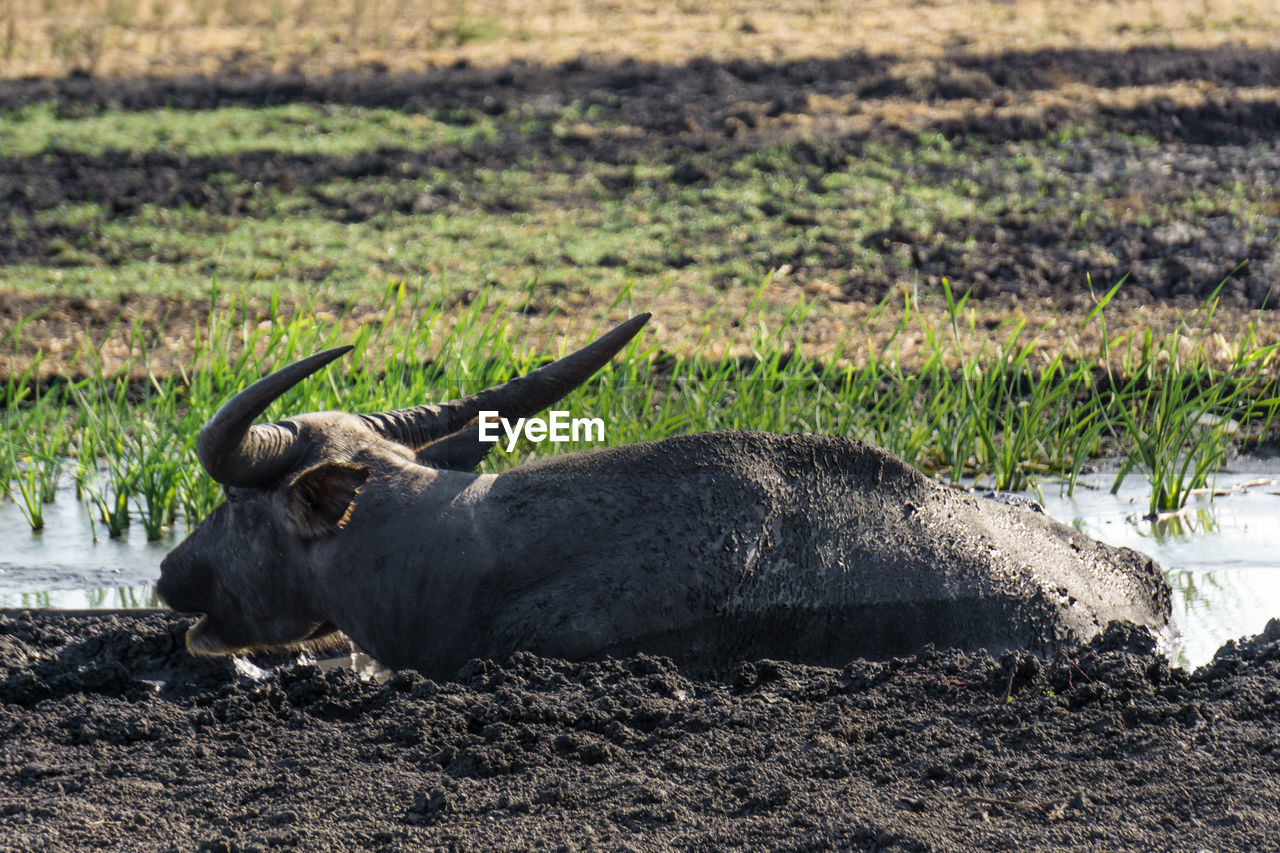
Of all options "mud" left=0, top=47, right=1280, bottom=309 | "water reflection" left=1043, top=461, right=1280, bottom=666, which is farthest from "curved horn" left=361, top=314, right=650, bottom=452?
"mud" left=0, top=47, right=1280, bottom=309

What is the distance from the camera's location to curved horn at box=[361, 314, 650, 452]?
12.3 ft

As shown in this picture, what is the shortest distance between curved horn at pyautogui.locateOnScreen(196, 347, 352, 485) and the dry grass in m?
12.2

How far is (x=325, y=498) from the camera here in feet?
11.9

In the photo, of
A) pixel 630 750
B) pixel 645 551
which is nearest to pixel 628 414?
pixel 645 551

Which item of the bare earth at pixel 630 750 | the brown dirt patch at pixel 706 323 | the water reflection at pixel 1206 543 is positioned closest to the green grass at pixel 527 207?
the brown dirt patch at pixel 706 323

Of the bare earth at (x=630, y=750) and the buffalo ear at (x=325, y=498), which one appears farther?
the buffalo ear at (x=325, y=498)

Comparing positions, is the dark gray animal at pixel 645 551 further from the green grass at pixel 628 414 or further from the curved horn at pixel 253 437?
the green grass at pixel 628 414

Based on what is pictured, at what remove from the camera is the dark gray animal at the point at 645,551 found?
3.40 metres

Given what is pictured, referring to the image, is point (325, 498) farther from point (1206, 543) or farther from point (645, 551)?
point (1206, 543)

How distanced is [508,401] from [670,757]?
1.23 m

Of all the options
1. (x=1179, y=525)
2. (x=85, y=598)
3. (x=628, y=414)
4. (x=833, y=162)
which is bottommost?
(x=85, y=598)

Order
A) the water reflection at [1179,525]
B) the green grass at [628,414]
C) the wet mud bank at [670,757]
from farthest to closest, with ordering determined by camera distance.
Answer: the green grass at [628,414] < the water reflection at [1179,525] < the wet mud bank at [670,757]

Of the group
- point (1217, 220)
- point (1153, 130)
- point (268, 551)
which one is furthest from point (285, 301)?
point (1153, 130)

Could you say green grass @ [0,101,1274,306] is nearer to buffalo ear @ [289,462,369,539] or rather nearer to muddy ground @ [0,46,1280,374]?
muddy ground @ [0,46,1280,374]
